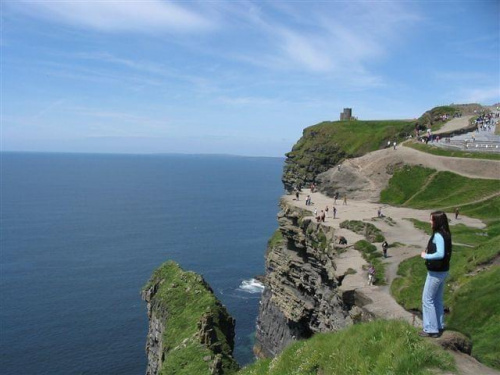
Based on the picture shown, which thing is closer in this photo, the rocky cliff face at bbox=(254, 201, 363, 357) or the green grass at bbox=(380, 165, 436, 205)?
the rocky cliff face at bbox=(254, 201, 363, 357)

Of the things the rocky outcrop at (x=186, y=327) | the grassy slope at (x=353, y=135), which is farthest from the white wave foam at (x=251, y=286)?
the rocky outcrop at (x=186, y=327)

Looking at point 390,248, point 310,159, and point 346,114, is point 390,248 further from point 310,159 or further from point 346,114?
point 346,114

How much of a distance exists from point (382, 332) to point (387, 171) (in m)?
51.2

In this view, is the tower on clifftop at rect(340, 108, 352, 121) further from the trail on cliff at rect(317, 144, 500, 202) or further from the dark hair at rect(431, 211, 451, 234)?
the dark hair at rect(431, 211, 451, 234)

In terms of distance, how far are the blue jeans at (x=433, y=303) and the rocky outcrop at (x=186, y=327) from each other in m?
13.3

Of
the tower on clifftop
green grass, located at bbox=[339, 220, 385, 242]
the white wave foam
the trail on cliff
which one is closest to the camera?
green grass, located at bbox=[339, 220, 385, 242]

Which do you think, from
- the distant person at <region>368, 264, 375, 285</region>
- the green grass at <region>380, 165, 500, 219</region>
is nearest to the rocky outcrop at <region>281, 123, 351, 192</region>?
the green grass at <region>380, 165, 500, 219</region>

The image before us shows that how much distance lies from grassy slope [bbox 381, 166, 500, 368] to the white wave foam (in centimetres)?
3479

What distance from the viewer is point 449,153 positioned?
186 ft

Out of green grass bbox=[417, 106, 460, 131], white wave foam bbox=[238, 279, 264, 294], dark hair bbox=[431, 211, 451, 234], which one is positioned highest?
green grass bbox=[417, 106, 460, 131]

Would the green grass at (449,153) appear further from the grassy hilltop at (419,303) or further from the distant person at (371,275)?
the distant person at (371,275)

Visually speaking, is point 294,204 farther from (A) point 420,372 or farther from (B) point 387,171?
(A) point 420,372

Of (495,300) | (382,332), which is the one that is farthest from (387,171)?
(382,332)

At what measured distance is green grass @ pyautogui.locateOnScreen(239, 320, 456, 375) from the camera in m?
8.93
